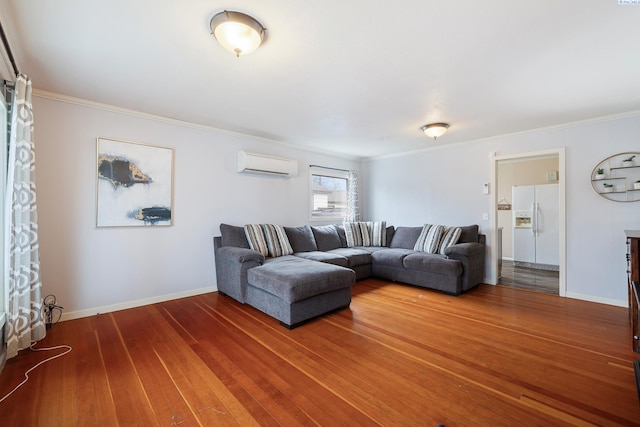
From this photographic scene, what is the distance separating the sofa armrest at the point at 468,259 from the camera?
3.90 metres

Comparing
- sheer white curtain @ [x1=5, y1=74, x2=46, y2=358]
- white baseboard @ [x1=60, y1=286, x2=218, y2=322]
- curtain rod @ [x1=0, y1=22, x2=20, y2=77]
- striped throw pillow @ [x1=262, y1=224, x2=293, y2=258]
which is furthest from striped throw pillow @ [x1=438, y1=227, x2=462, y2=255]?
curtain rod @ [x1=0, y1=22, x2=20, y2=77]

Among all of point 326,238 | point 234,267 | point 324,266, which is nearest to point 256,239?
point 234,267

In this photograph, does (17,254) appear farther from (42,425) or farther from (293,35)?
(293,35)

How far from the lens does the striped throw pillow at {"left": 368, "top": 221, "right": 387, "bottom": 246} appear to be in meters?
5.33

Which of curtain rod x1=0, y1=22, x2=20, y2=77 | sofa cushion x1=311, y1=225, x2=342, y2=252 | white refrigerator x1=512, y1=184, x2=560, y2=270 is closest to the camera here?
curtain rod x1=0, y1=22, x2=20, y2=77

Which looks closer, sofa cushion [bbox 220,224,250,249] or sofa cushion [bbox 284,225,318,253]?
sofa cushion [bbox 220,224,250,249]

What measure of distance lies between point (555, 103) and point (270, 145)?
12.2 ft

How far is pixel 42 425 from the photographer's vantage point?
1.52 meters

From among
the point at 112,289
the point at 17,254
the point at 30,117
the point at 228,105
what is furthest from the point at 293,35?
the point at 112,289

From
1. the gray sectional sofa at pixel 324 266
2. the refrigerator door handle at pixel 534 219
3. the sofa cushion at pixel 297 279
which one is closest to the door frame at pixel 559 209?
the gray sectional sofa at pixel 324 266

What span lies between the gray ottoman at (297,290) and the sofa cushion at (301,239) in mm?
1108

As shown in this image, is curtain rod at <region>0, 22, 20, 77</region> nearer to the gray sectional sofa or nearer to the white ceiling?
the white ceiling

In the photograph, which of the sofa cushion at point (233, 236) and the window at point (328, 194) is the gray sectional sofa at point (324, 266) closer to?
the sofa cushion at point (233, 236)

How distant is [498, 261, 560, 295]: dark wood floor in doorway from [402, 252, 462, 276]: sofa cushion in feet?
4.22
